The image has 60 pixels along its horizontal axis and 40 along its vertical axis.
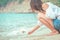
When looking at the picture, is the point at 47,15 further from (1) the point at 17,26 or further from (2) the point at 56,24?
(1) the point at 17,26

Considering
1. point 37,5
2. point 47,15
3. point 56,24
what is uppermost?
point 37,5

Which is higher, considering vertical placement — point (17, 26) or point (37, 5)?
point (37, 5)

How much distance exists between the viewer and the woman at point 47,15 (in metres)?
1.80

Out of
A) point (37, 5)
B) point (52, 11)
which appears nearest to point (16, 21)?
point (37, 5)

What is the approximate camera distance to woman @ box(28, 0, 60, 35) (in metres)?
1.80

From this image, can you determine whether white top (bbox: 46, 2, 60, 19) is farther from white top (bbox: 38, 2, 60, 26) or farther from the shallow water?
the shallow water

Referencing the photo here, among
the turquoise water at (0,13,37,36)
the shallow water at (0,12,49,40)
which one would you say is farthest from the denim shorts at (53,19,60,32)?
the turquoise water at (0,13,37,36)

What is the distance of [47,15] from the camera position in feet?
5.93

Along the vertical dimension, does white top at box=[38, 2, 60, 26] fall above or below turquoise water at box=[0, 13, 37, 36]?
above

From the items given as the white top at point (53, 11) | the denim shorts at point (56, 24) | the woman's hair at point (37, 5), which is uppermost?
the woman's hair at point (37, 5)

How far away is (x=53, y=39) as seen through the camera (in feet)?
5.88

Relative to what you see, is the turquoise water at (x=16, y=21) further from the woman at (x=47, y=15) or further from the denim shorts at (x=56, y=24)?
the denim shorts at (x=56, y=24)

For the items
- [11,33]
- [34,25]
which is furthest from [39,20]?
[11,33]

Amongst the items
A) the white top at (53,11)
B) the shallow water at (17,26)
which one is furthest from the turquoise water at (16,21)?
the white top at (53,11)
